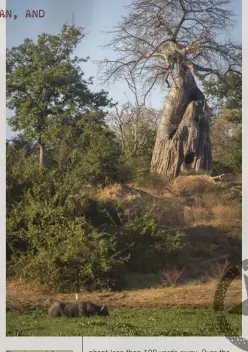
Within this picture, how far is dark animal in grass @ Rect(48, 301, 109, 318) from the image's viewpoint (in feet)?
16.8

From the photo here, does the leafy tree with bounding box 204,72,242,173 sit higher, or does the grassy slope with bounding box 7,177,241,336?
the leafy tree with bounding box 204,72,242,173

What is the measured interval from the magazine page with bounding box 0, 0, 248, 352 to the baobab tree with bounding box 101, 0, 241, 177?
0.6 inches

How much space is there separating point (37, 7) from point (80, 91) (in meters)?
1.05

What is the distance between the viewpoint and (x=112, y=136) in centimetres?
607

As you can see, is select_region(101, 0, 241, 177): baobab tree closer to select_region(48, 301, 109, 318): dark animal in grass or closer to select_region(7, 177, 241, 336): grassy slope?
select_region(7, 177, 241, 336): grassy slope

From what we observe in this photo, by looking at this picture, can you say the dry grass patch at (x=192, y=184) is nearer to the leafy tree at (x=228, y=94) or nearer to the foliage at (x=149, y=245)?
the foliage at (x=149, y=245)

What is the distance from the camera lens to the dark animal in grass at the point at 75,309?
5109mm

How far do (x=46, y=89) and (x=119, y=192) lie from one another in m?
1.35

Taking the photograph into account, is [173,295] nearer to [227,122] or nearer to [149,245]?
Answer: [149,245]

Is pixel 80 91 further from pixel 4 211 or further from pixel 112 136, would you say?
pixel 4 211

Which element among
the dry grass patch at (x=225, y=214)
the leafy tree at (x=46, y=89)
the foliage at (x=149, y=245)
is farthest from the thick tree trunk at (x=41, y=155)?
the dry grass patch at (x=225, y=214)

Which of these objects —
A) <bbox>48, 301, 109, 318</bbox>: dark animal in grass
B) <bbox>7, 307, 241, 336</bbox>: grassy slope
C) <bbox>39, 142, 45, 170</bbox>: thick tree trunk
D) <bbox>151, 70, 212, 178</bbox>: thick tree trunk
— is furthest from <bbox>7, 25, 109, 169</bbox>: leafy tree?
<bbox>7, 307, 241, 336</bbox>: grassy slope
